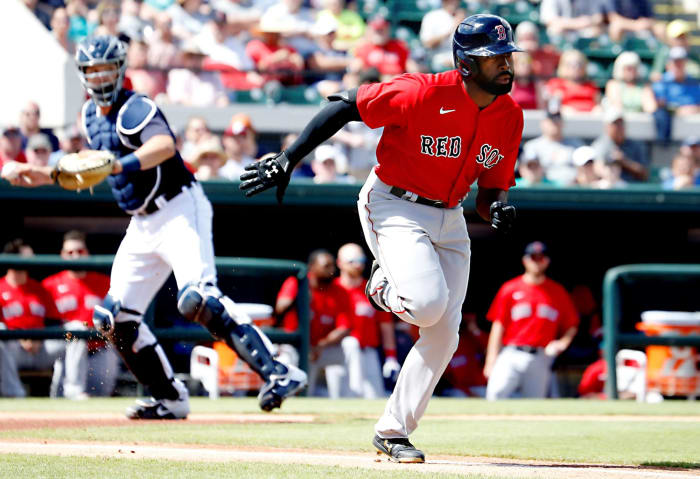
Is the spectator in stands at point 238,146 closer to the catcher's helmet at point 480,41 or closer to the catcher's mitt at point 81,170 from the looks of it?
the catcher's mitt at point 81,170

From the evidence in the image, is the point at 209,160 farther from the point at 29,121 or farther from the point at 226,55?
the point at 226,55

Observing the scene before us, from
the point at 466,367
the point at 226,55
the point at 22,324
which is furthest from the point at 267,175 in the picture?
the point at 226,55

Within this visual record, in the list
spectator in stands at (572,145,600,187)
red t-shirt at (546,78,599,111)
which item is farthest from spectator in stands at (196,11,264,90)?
spectator in stands at (572,145,600,187)

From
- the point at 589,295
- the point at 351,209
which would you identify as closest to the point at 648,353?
the point at 589,295

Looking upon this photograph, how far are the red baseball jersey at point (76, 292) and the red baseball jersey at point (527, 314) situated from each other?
9.97ft

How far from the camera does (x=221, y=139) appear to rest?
10.5 meters

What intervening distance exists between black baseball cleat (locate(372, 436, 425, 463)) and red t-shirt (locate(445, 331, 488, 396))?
5.51 meters

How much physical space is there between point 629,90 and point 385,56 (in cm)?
240

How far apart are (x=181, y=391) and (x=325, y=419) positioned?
811mm

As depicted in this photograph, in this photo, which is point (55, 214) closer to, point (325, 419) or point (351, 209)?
point (351, 209)

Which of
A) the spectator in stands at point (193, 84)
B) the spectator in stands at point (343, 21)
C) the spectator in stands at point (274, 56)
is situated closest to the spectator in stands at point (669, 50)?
the spectator in stands at point (343, 21)

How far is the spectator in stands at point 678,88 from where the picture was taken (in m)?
11.5

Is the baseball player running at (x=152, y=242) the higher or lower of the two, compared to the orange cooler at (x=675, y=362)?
higher

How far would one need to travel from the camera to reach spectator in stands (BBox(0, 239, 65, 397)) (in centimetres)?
843
